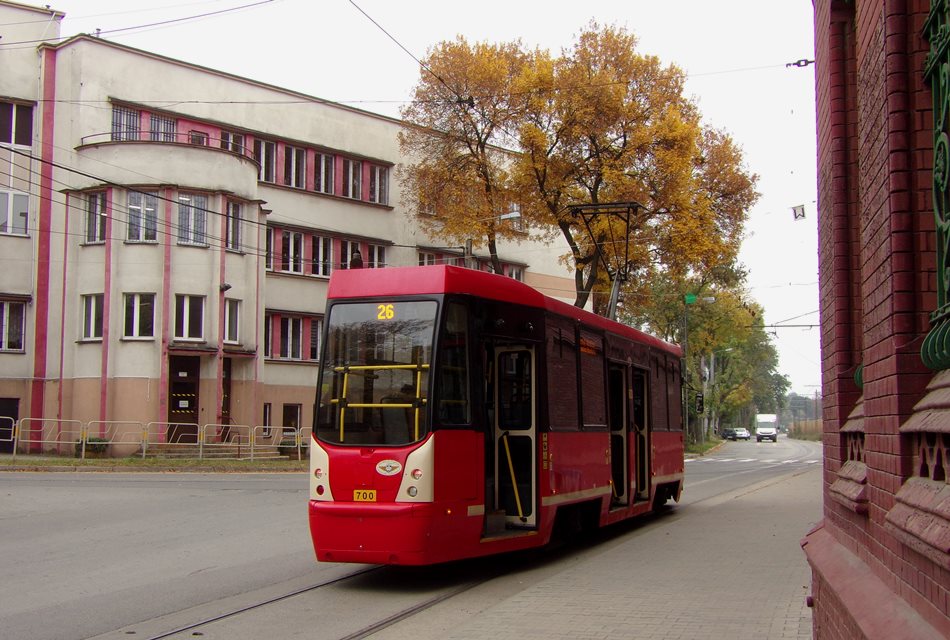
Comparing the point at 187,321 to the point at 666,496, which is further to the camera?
the point at 187,321

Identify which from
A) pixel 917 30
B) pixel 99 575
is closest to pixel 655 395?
pixel 99 575

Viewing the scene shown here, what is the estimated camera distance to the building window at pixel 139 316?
108ft

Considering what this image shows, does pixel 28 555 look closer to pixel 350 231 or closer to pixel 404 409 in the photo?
pixel 404 409

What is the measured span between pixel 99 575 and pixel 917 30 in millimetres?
9799

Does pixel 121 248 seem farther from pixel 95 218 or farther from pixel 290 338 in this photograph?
pixel 290 338

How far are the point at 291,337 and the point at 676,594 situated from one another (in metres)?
31.9

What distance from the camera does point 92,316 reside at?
33656mm

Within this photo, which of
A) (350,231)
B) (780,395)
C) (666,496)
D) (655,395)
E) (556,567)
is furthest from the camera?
(780,395)

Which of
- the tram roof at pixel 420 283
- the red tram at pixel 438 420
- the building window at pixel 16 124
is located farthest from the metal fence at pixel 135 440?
the tram roof at pixel 420 283

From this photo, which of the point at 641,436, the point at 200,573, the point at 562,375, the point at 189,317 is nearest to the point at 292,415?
the point at 189,317

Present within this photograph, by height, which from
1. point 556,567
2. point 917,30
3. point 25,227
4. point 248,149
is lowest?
point 556,567

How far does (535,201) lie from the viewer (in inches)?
1406

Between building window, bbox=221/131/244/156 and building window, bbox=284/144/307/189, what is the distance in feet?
7.09

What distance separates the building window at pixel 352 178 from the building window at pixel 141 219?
33.9 feet
